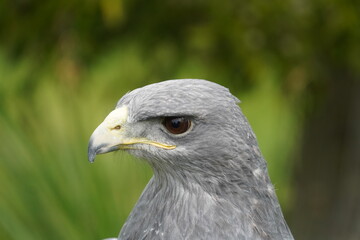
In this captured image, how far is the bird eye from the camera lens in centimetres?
301

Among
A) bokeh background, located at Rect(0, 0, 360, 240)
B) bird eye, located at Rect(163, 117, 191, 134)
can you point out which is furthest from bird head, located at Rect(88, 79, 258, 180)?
bokeh background, located at Rect(0, 0, 360, 240)

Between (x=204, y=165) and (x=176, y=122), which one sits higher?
(x=176, y=122)

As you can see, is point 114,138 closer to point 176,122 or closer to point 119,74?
point 176,122

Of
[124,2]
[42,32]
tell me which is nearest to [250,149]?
[124,2]

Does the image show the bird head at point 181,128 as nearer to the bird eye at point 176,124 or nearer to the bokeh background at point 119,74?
the bird eye at point 176,124

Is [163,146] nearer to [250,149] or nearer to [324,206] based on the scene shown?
[250,149]

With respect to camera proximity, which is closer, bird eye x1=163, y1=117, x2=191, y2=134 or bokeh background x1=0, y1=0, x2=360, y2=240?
bird eye x1=163, y1=117, x2=191, y2=134

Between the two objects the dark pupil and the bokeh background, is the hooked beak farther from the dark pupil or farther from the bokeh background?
the bokeh background

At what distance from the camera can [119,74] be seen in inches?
215

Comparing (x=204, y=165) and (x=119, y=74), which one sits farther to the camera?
(x=119, y=74)

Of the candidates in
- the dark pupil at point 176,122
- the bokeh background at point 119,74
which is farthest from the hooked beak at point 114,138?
the bokeh background at point 119,74

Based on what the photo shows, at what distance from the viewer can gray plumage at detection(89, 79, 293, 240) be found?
118 inches

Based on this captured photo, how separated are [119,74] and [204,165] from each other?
2.48m

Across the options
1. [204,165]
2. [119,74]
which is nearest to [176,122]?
[204,165]
